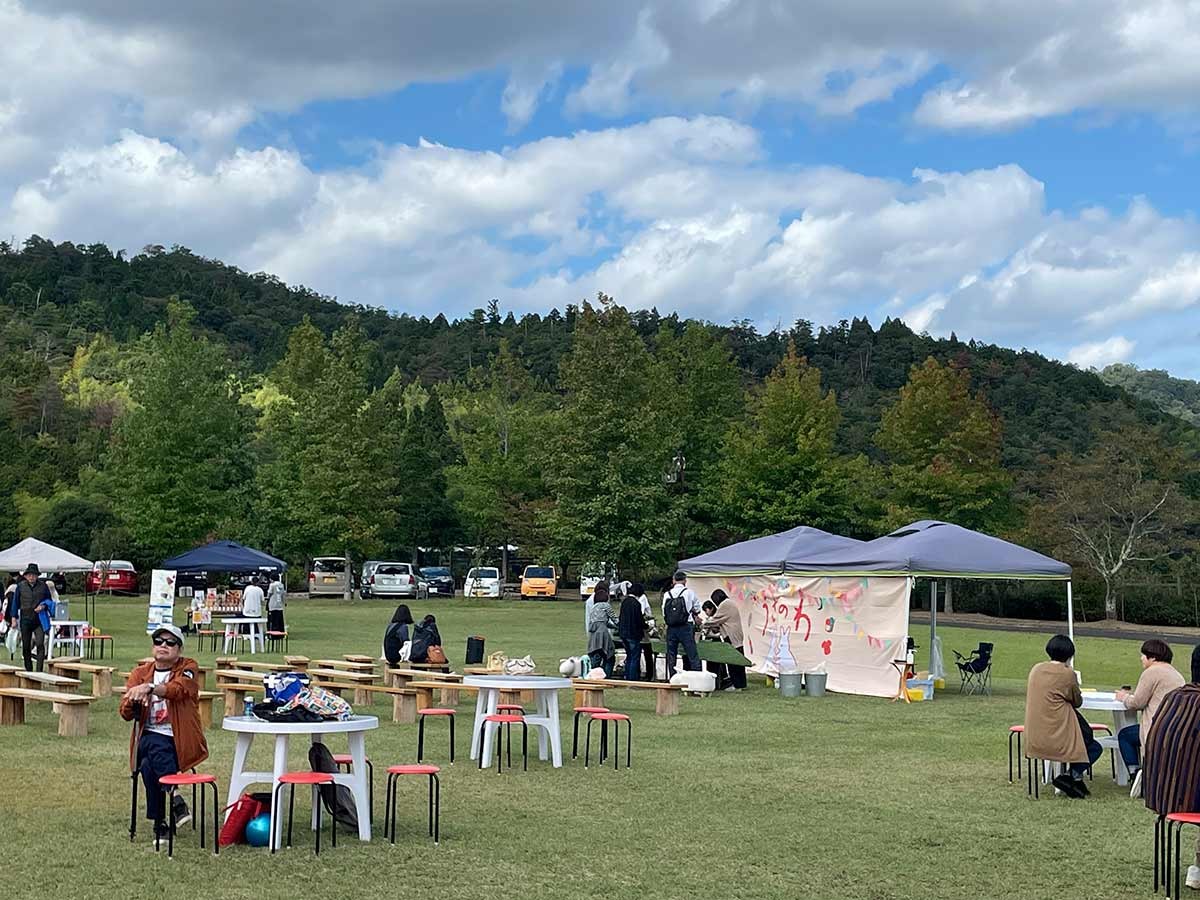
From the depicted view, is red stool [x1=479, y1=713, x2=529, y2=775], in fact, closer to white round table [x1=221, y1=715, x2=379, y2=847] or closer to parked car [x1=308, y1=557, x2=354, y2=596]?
white round table [x1=221, y1=715, x2=379, y2=847]

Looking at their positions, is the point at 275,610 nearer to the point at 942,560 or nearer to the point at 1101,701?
the point at 942,560

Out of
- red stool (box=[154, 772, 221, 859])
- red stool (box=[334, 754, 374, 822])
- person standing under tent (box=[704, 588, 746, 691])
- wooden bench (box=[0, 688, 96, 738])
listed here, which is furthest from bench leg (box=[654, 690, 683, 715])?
red stool (box=[154, 772, 221, 859])

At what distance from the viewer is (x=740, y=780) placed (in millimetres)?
11297

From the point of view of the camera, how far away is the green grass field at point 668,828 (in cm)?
743

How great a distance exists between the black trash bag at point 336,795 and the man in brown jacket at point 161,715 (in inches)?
30.1

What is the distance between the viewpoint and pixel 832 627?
20547mm

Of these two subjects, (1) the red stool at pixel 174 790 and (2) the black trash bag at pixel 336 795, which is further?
(2) the black trash bag at pixel 336 795

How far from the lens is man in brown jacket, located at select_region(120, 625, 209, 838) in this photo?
8195mm

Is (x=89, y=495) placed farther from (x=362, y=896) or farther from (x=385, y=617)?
(x=362, y=896)

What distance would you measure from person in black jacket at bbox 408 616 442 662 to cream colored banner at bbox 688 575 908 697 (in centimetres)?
519

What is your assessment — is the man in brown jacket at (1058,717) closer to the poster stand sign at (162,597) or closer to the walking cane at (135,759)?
the walking cane at (135,759)

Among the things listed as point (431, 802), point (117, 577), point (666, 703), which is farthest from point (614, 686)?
point (117, 577)

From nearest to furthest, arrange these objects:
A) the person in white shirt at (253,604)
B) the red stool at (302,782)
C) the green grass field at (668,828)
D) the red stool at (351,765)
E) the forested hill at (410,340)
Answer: the green grass field at (668,828) < the red stool at (302,782) < the red stool at (351,765) < the person in white shirt at (253,604) < the forested hill at (410,340)

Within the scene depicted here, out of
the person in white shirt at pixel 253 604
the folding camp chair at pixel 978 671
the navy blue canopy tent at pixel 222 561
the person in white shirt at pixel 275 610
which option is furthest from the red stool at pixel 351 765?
the navy blue canopy tent at pixel 222 561
